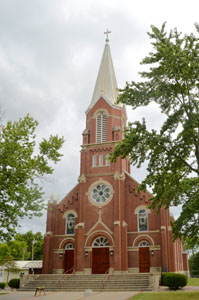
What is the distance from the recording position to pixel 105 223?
3169 centimetres

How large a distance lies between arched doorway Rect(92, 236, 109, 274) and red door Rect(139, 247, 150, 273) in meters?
3.37

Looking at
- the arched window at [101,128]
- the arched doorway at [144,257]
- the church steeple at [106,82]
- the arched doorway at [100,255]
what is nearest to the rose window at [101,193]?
the arched doorway at [100,255]

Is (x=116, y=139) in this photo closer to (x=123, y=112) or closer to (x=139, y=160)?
(x=123, y=112)

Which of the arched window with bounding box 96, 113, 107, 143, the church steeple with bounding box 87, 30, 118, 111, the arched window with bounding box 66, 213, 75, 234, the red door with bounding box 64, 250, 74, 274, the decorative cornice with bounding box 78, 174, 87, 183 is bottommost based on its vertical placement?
the red door with bounding box 64, 250, 74, 274

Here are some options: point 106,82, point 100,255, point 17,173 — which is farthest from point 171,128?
point 106,82

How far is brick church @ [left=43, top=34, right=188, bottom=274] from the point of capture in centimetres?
2998

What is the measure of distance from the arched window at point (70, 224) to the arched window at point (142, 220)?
24.6 ft

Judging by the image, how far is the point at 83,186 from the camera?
33.8 meters

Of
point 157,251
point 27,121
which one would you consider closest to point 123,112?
point 157,251

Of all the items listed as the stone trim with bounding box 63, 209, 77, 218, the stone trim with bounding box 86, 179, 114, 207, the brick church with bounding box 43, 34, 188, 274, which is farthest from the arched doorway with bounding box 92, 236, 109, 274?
the stone trim with bounding box 63, 209, 77, 218

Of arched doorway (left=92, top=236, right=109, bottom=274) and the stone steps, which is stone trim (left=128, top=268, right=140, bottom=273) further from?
the stone steps

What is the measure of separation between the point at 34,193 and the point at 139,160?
6.73 meters

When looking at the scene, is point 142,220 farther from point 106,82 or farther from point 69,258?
point 106,82

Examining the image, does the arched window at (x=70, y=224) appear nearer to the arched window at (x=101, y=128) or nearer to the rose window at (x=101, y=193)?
the rose window at (x=101, y=193)
